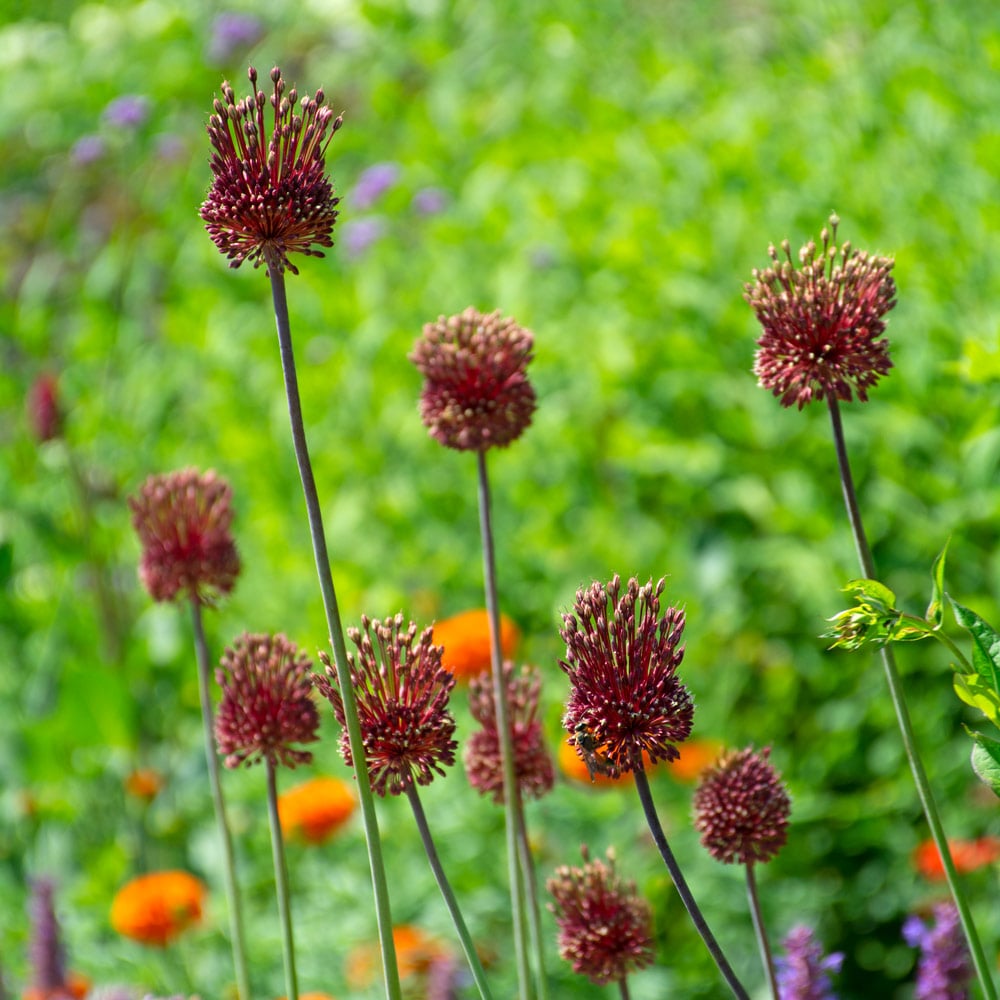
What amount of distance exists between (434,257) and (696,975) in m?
2.58

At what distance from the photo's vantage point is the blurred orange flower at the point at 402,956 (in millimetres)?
2416

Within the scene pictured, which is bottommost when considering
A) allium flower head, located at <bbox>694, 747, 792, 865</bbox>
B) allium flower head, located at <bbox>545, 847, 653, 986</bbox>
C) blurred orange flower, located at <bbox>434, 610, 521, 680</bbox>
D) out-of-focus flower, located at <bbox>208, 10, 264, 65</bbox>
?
allium flower head, located at <bbox>545, 847, 653, 986</bbox>

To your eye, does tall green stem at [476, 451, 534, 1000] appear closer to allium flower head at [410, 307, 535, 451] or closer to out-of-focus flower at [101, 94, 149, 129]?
allium flower head at [410, 307, 535, 451]

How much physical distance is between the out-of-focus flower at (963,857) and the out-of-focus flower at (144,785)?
190cm

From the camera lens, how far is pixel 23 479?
4887mm

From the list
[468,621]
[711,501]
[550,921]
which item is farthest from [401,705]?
[711,501]

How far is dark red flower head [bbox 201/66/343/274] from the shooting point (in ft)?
2.99

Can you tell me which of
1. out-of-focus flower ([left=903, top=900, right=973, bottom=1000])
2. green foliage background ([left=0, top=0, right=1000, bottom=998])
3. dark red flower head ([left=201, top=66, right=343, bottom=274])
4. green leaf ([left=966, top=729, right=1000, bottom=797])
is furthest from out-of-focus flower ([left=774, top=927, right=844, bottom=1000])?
dark red flower head ([left=201, top=66, right=343, bottom=274])

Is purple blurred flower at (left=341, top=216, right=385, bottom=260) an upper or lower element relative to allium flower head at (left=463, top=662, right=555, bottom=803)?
upper

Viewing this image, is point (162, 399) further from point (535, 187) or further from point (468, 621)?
point (468, 621)

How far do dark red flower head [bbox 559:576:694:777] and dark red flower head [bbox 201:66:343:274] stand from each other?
316mm

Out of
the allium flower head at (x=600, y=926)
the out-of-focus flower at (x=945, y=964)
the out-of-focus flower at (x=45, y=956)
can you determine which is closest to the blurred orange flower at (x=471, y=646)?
the out-of-focus flower at (x=45, y=956)

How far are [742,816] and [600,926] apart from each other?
167 millimetres

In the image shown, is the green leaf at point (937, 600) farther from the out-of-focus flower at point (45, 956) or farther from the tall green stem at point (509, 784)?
the out-of-focus flower at point (45, 956)
